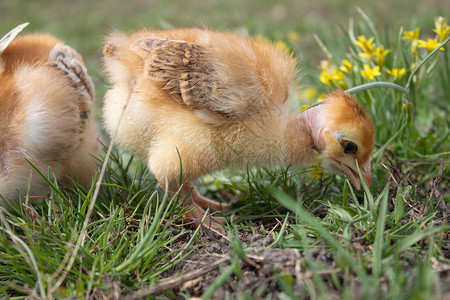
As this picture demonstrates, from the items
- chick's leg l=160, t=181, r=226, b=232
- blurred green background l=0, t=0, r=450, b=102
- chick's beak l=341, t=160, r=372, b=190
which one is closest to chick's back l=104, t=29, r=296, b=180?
chick's leg l=160, t=181, r=226, b=232

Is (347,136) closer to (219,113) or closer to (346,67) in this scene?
(219,113)

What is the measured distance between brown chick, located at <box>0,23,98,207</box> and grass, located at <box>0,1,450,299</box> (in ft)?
0.56

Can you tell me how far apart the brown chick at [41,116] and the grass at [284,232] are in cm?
17

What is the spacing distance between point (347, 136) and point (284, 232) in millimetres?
637

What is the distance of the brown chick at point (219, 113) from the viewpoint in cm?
225

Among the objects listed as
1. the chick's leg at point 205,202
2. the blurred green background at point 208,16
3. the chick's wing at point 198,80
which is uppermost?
the chick's wing at point 198,80

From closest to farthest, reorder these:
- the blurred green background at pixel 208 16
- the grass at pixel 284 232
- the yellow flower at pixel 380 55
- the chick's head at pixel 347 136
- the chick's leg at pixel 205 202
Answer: the grass at pixel 284 232, the chick's head at pixel 347 136, the chick's leg at pixel 205 202, the yellow flower at pixel 380 55, the blurred green background at pixel 208 16

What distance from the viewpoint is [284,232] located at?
2.29 meters

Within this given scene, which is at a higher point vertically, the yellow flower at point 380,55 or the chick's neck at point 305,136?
the yellow flower at point 380,55

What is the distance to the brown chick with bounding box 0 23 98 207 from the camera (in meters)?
2.31

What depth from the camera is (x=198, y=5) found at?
870 cm

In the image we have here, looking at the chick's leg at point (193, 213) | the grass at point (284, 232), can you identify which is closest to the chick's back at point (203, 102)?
the chick's leg at point (193, 213)

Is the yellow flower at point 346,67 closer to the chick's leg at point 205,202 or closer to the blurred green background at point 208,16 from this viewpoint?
the chick's leg at point 205,202

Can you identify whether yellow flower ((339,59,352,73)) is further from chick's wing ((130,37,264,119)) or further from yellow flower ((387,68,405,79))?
chick's wing ((130,37,264,119))
